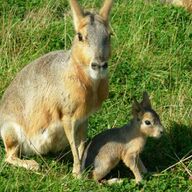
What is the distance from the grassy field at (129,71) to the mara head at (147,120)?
1.48ft

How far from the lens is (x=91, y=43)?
554 cm

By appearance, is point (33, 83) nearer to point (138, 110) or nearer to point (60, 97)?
point (60, 97)

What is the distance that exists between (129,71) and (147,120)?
2097 millimetres

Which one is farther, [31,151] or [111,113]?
[111,113]

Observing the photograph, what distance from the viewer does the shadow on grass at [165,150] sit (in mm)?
6450

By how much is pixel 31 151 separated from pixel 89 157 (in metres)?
0.61

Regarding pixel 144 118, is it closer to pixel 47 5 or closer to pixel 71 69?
pixel 71 69

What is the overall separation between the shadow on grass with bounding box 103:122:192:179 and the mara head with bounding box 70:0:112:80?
3.92 feet

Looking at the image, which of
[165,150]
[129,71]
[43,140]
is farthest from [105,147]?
[129,71]

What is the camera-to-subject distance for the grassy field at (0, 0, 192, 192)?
237 inches

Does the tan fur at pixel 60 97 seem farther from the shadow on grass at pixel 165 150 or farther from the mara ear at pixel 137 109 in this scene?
the shadow on grass at pixel 165 150

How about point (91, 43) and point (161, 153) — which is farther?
point (161, 153)

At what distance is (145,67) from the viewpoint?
8109mm

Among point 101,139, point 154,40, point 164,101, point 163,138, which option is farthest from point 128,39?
point 101,139
